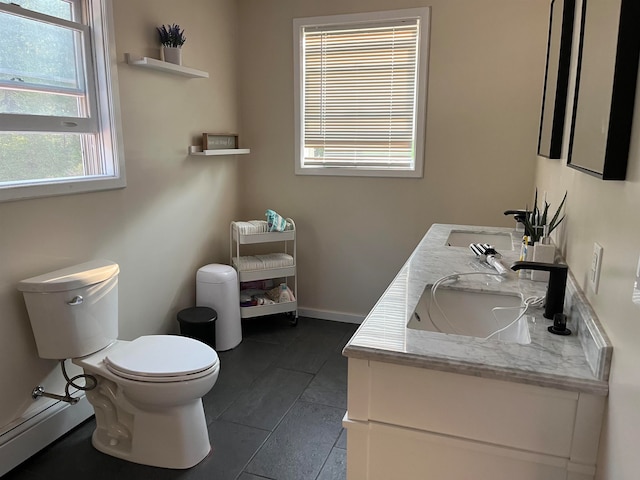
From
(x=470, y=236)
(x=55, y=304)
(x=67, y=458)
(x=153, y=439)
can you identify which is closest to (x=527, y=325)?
(x=470, y=236)

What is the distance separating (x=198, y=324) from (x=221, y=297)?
0.89ft

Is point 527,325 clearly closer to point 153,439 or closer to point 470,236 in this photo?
point 470,236

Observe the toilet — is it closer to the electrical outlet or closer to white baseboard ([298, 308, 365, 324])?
the electrical outlet

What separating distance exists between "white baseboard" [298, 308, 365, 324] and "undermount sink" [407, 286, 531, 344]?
1966mm

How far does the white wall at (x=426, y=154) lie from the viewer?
9.63 ft

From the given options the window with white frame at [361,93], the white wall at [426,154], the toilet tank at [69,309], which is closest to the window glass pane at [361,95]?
the window with white frame at [361,93]

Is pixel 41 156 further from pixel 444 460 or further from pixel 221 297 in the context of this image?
pixel 444 460

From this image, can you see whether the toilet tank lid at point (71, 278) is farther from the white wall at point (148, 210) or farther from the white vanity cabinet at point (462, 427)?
the white vanity cabinet at point (462, 427)

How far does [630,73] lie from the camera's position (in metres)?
0.95

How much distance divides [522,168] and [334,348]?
5.60ft

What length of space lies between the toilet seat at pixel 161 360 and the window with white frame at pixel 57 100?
2.59 feet

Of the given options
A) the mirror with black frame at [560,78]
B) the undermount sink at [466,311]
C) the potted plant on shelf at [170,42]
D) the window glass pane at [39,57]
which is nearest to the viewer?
the undermount sink at [466,311]

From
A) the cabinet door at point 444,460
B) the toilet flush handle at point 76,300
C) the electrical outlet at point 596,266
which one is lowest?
the cabinet door at point 444,460

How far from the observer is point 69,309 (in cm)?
200
